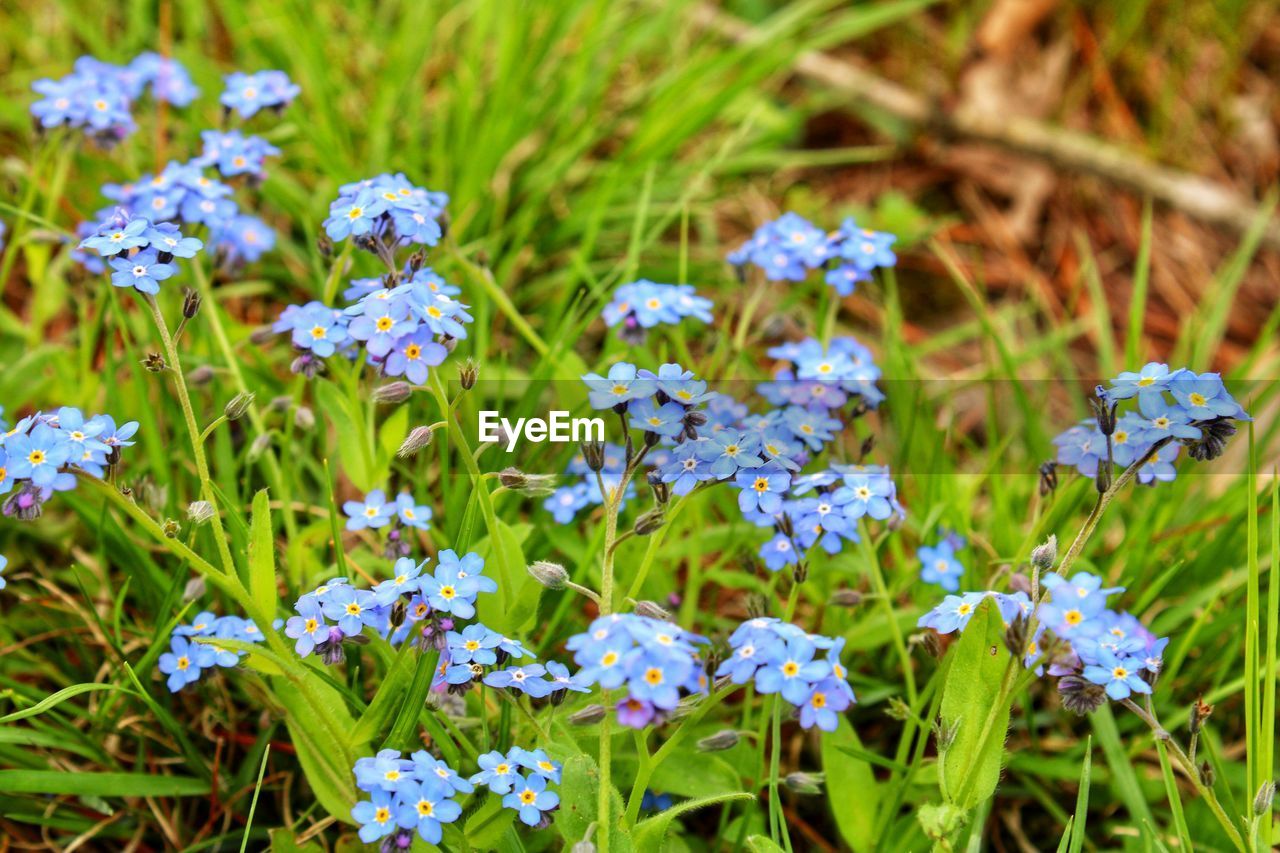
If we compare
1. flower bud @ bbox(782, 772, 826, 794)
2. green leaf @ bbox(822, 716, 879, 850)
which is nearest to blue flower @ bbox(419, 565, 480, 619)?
flower bud @ bbox(782, 772, 826, 794)

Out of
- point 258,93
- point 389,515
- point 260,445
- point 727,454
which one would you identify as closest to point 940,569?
point 727,454

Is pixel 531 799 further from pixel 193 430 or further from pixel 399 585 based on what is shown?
pixel 193 430

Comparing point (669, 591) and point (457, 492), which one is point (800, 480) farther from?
point (457, 492)

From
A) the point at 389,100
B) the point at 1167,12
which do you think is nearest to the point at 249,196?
the point at 389,100

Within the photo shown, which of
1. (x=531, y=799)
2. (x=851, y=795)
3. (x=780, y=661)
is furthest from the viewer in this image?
(x=851, y=795)

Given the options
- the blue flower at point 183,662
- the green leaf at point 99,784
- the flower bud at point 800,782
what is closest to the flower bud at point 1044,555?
the flower bud at point 800,782

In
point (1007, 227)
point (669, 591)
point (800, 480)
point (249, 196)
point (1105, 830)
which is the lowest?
point (1105, 830)

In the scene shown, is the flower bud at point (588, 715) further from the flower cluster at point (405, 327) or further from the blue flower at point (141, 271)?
the blue flower at point (141, 271)
